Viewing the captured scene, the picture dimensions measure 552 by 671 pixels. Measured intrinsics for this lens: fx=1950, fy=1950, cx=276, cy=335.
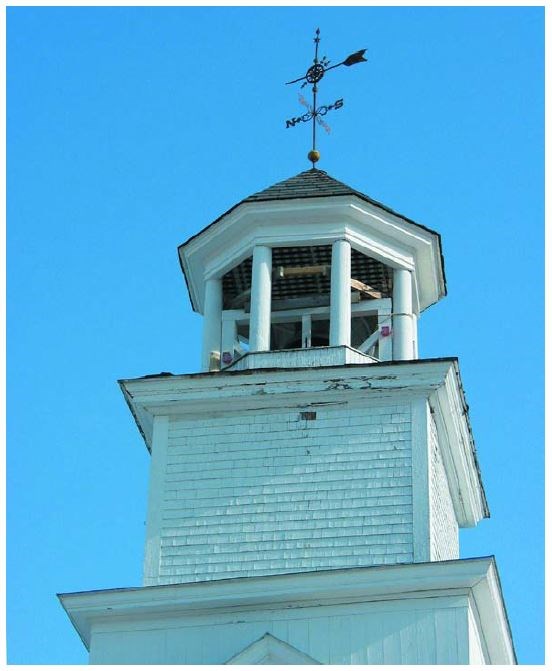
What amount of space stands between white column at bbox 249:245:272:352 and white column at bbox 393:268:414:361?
1.78 meters

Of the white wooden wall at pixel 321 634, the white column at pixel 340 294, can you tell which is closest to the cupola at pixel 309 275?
the white column at pixel 340 294

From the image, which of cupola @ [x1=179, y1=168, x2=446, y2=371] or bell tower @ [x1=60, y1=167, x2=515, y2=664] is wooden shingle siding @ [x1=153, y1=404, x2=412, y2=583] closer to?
bell tower @ [x1=60, y1=167, x2=515, y2=664]

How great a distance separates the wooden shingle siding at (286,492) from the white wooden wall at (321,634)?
0.92 metres

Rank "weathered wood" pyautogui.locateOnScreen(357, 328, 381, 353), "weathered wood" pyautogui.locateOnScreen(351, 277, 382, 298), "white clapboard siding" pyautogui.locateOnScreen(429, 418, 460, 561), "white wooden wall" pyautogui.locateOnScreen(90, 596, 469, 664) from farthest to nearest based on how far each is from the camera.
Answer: "weathered wood" pyautogui.locateOnScreen(351, 277, 382, 298), "weathered wood" pyautogui.locateOnScreen(357, 328, 381, 353), "white clapboard siding" pyautogui.locateOnScreen(429, 418, 460, 561), "white wooden wall" pyautogui.locateOnScreen(90, 596, 469, 664)

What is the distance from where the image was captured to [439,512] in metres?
24.8

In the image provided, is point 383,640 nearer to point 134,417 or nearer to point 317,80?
point 134,417

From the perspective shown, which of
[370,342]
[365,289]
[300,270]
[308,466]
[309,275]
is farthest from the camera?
[309,275]

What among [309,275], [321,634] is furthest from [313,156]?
[321,634]

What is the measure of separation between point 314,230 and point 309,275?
1406 millimetres

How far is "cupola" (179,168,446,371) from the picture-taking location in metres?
26.2

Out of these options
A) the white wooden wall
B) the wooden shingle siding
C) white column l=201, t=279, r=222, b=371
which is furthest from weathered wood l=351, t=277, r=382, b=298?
the white wooden wall

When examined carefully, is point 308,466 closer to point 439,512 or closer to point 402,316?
point 439,512

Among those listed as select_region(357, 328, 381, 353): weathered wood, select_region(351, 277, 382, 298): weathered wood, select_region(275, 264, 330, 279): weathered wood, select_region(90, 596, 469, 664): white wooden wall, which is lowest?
select_region(90, 596, 469, 664): white wooden wall

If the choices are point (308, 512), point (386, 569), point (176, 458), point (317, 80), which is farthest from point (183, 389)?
point (317, 80)
